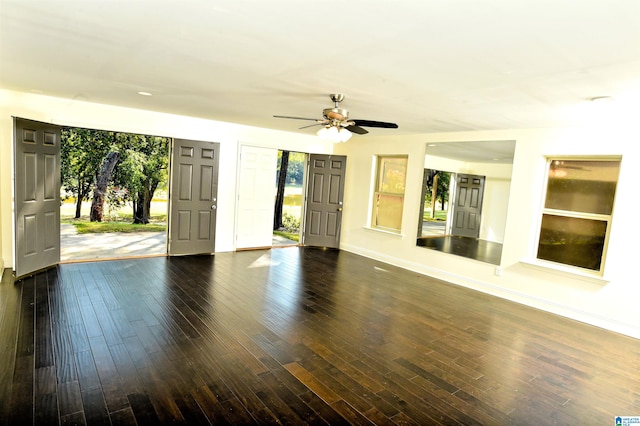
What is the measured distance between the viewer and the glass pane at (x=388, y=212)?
6.62 metres

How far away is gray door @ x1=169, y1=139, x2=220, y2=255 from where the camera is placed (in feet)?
19.3

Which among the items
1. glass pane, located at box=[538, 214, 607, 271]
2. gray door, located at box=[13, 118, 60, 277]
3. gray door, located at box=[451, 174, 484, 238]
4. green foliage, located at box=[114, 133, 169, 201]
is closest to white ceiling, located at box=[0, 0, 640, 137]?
gray door, located at box=[13, 118, 60, 277]

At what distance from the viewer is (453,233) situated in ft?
19.5

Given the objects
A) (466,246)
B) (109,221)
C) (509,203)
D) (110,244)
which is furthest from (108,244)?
(509,203)

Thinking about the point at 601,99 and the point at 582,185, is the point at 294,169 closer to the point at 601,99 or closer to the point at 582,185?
the point at 582,185

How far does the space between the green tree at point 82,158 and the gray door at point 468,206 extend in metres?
8.49

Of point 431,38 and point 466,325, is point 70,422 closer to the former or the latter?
point 431,38

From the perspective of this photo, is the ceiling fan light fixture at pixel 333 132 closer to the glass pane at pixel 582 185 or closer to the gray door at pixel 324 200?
the glass pane at pixel 582 185

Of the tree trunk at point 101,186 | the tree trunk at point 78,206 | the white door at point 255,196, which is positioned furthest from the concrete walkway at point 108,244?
the white door at point 255,196

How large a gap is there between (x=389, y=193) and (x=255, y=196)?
2589mm

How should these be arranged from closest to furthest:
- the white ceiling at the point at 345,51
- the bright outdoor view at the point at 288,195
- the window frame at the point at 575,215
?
1. the white ceiling at the point at 345,51
2. the window frame at the point at 575,215
3. the bright outdoor view at the point at 288,195

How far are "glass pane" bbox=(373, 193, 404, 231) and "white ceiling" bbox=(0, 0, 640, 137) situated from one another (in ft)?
8.99

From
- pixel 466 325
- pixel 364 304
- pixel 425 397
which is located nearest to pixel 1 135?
pixel 364 304

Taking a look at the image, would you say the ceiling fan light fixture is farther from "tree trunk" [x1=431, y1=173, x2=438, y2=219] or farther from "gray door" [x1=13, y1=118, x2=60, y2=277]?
"gray door" [x1=13, y1=118, x2=60, y2=277]
